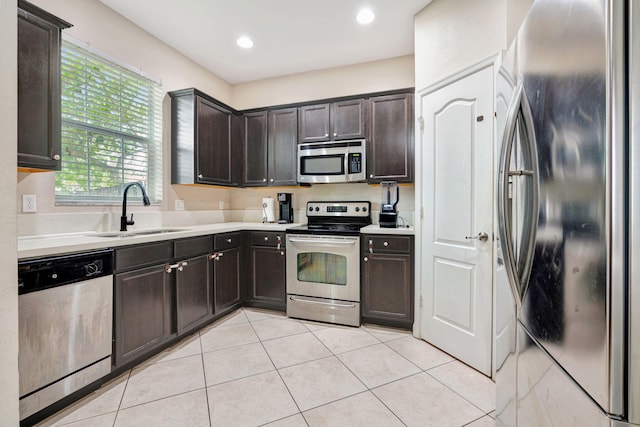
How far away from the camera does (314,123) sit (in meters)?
3.27

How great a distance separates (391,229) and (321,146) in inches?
48.9

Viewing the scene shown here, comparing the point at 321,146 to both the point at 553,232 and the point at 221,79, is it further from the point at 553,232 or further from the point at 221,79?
the point at 553,232

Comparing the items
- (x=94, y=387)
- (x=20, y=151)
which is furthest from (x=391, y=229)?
(x=20, y=151)

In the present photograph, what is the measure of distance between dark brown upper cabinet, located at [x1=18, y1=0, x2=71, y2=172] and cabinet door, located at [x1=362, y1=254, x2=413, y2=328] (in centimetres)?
246

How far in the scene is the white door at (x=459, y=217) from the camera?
6.35 feet

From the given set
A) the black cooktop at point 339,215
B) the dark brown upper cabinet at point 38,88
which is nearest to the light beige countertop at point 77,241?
the dark brown upper cabinet at point 38,88

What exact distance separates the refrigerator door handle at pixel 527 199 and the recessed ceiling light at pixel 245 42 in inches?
106

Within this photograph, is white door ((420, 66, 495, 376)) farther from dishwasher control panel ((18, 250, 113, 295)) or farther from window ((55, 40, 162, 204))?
window ((55, 40, 162, 204))

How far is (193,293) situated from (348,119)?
7.64ft

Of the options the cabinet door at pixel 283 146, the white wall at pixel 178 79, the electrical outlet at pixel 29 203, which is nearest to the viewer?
the electrical outlet at pixel 29 203

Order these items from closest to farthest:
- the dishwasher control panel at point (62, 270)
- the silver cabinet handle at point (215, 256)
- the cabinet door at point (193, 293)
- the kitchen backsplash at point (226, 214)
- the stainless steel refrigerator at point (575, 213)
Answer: the stainless steel refrigerator at point (575, 213) < the dishwasher control panel at point (62, 270) < the kitchen backsplash at point (226, 214) < the cabinet door at point (193, 293) < the silver cabinet handle at point (215, 256)

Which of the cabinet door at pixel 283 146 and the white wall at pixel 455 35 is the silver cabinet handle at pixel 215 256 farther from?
the white wall at pixel 455 35

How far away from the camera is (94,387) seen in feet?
5.76

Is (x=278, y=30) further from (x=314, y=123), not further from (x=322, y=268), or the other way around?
(x=322, y=268)
